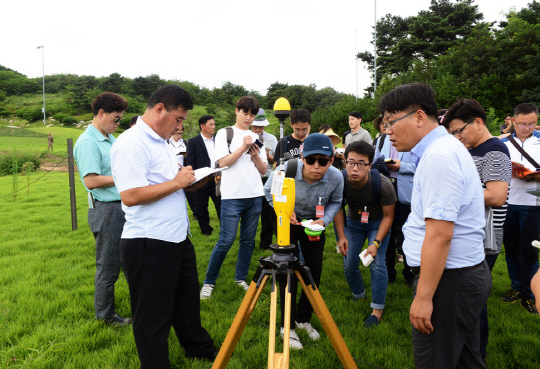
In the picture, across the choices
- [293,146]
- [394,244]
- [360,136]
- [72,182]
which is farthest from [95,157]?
[360,136]

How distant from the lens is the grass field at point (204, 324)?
9.66 feet

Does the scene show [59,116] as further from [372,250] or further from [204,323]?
[372,250]

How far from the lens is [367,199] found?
11.9ft

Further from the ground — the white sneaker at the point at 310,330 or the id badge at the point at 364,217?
the id badge at the point at 364,217

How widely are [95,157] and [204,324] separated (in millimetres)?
2013

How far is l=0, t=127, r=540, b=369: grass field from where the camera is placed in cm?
294

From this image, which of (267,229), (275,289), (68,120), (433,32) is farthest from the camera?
(68,120)

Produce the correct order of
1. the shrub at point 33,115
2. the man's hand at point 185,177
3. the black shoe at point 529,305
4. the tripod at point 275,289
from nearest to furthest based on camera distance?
the tripod at point 275,289 < the man's hand at point 185,177 < the black shoe at point 529,305 < the shrub at point 33,115

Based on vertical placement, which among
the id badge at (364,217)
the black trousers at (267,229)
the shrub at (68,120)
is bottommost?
the black trousers at (267,229)

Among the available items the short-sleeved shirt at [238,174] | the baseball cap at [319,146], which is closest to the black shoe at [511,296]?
the baseball cap at [319,146]

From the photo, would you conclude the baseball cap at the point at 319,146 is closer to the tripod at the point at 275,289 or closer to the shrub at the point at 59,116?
the tripod at the point at 275,289

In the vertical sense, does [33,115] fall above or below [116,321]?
above

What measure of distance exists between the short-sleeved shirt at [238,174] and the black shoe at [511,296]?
330cm

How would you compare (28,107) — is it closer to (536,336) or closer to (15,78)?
(15,78)
